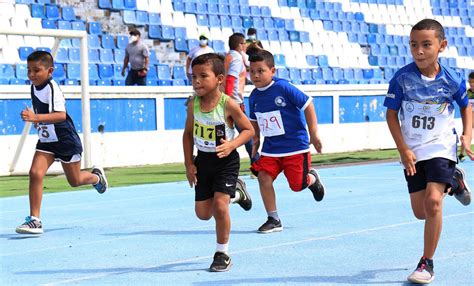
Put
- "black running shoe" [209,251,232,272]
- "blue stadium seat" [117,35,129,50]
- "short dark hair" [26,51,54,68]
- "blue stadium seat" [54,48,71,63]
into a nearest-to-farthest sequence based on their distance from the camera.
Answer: "black running shoe" [209,251,232,272], "short dark hair" [26,51,54,68], "blue stadium seat" [54,48,71,63], "blue stadium seat" [117,35,129,50]

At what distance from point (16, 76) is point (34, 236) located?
1036 centimetres

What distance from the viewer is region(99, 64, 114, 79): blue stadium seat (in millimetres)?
21047

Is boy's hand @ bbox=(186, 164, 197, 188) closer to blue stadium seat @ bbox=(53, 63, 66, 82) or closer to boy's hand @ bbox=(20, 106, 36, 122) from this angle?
boy's hand @ bbox=(20, 106, 36, 122)

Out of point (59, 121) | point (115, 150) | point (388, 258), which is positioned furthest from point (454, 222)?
point (115, 150)

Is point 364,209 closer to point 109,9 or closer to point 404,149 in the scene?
point 404,149

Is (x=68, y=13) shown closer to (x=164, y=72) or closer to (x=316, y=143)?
(x=164, y=72)

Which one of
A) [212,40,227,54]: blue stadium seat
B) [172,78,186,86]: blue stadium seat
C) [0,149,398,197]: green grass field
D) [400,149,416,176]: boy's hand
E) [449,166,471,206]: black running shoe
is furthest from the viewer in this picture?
[212,40,227,54]: blue stadium seat

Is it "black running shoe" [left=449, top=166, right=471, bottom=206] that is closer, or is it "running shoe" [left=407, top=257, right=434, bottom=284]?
A: "running shoe" [left=407, top=257, right=434, bottom=284]

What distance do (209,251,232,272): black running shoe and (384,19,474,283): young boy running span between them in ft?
4.36

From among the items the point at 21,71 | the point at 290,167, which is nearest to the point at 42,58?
the point at 290,167

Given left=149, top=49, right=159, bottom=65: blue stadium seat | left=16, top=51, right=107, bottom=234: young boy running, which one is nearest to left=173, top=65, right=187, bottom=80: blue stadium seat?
left=149, top=49, right=159, bottom=65: blue stadium seat

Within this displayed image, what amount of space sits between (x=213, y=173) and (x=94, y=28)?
15925 mm

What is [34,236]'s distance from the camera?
30.4ft

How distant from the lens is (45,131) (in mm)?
9812
